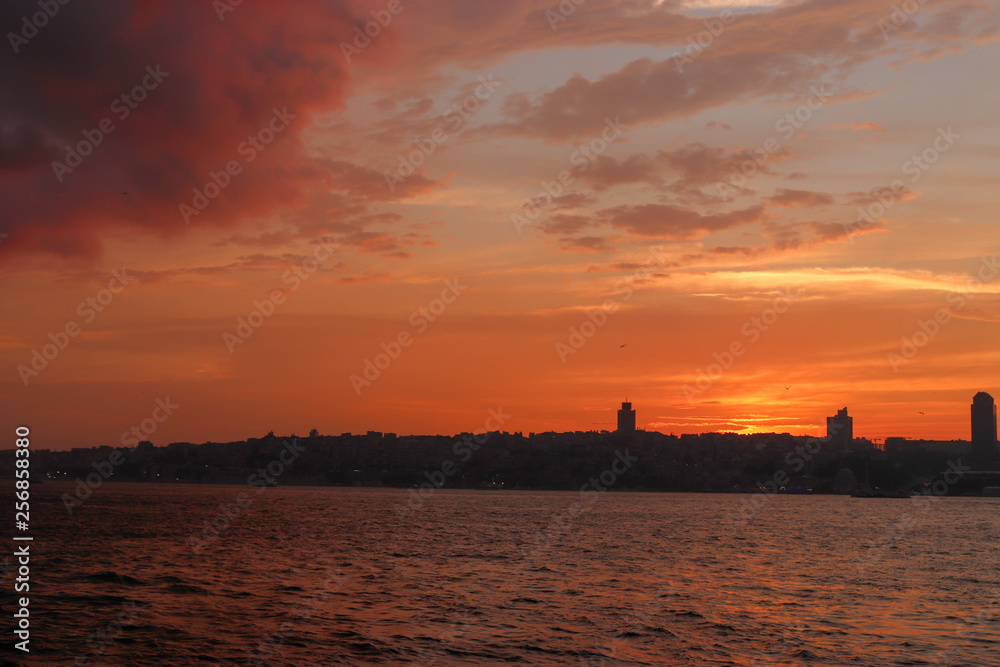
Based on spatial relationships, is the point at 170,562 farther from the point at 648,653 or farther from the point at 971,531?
the point at 971,531

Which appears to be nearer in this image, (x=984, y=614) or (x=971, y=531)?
(x=984, y=614)

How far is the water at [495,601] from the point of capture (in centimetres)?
3062

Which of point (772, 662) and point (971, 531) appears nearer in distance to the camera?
point (772, 662)

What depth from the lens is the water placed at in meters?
30.6

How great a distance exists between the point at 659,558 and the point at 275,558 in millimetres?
27722

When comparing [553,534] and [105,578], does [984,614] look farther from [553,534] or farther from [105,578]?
[553,534]

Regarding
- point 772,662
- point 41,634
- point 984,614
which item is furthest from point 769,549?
point 41,634

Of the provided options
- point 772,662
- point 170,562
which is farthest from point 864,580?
point 170,562

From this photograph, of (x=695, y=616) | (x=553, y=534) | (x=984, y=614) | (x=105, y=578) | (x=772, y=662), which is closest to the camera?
(x=772, y=662)

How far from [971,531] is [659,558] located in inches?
2730

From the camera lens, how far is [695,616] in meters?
38.7

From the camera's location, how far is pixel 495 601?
41.4 meters

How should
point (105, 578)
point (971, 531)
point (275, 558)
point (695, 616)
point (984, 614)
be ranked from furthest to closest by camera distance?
point (971, 531), point (275, 558), point (105, 578), point (984, 614), point (695, 616)

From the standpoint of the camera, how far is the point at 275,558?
58.5 metres
